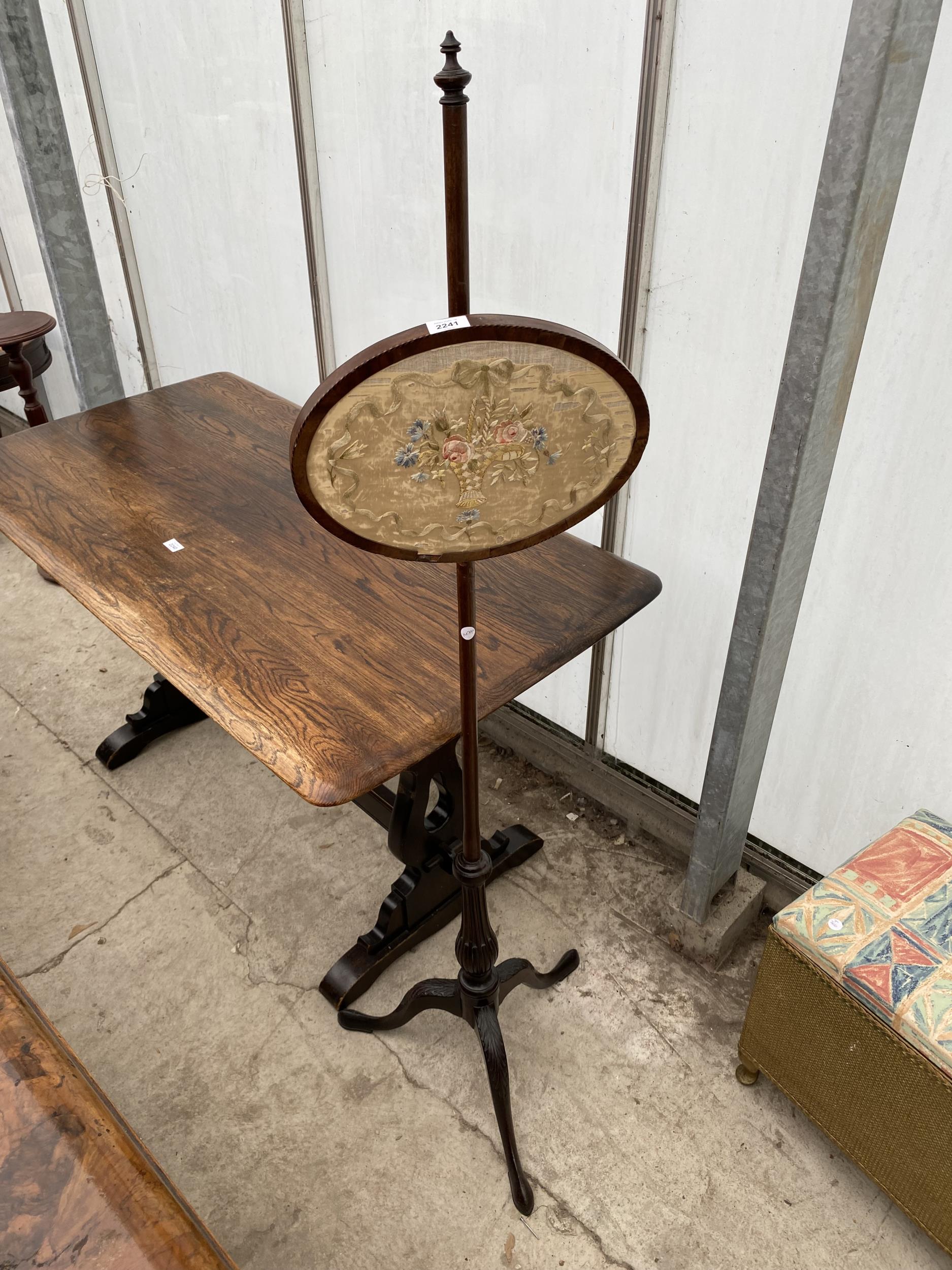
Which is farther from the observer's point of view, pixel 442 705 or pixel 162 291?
pixel 162 291

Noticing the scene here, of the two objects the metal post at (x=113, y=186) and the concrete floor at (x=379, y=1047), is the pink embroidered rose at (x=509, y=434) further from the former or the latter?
the metal post at (x=113, y=186)

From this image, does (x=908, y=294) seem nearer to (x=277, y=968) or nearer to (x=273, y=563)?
(x=273, y=563)

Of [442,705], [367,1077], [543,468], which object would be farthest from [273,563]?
[367,1077]

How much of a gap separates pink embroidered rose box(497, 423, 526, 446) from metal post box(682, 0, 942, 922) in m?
0.60

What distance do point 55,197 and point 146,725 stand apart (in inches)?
71.2

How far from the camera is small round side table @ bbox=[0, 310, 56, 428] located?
352 centimetres

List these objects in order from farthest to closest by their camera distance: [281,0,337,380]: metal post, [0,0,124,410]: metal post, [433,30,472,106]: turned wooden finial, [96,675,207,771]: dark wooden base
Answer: [96,675,207,771]: dark wooden base, [0,0,124,410]: metal post, [281,0,337,380]: metal post, [433,30,472,106]: turned wooden finial

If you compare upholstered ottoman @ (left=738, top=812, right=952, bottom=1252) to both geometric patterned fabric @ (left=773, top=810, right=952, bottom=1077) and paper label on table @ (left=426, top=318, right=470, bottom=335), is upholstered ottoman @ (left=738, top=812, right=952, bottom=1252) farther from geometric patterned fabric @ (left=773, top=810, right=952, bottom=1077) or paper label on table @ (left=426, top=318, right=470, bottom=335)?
paper label on table @ (left=426, top=318, right=470, bottom=335)

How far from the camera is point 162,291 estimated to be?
3.48m

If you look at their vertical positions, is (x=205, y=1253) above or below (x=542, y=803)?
above

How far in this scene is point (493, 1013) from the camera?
79.0 inches

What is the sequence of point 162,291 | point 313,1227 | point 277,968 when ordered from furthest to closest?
point 162,291 < point 277,968 < point 313,1227

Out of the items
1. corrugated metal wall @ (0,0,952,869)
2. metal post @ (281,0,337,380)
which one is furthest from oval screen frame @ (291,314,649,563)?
metal post @ (281,0,337,380)

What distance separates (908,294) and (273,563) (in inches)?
55.2
